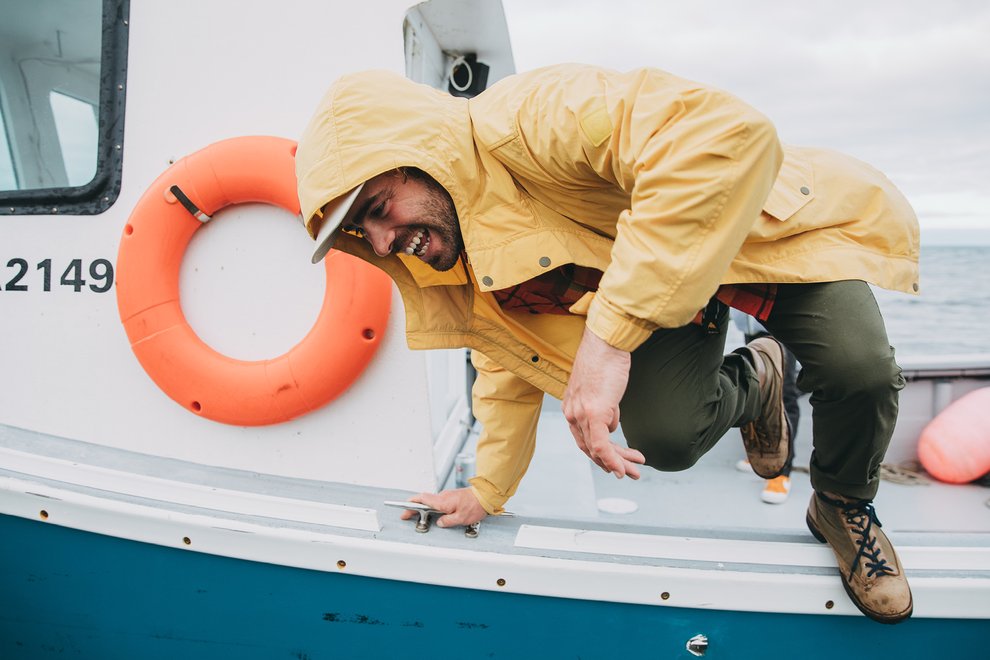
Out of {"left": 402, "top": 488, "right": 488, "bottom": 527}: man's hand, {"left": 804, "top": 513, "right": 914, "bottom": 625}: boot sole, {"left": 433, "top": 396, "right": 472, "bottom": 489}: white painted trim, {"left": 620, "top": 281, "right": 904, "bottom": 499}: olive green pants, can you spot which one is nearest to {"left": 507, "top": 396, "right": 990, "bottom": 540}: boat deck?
{"left": 433, "top": 396, "right": 472, "bottom": 489}: white painted trim

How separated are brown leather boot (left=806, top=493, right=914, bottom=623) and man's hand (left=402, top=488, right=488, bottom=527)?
0.73 metres

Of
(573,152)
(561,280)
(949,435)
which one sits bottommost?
(949,435)

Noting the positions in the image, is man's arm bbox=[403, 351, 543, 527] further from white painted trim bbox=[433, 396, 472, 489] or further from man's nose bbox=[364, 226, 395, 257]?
man's nose bbox=[364, 226, 395, 257]

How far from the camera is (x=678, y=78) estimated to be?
1079mm

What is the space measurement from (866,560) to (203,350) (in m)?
1.49

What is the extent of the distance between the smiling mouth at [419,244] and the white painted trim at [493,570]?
23.5 inches

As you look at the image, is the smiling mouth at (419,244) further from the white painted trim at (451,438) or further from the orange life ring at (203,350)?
the white painted trim at (451,438)

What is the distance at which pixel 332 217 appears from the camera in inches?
45.9

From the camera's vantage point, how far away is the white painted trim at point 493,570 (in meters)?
1.40

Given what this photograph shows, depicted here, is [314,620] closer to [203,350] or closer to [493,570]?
[493,570]

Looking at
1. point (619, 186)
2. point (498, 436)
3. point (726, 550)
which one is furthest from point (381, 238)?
point (726, 550)

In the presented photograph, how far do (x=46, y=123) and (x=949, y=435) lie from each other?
349 cm

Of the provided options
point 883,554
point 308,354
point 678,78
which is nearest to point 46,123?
point 308,354

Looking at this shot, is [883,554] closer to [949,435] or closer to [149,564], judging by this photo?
[149,564]
